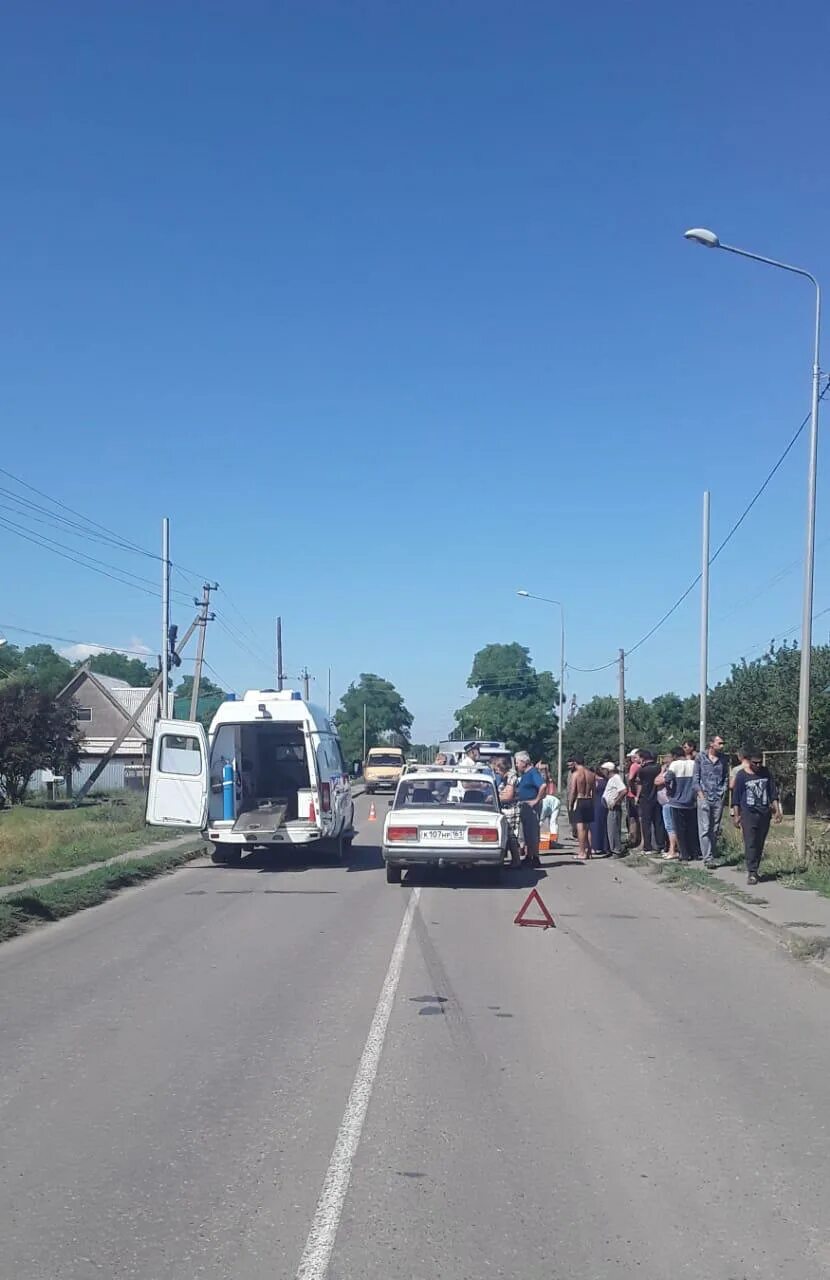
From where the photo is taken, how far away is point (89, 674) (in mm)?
74062

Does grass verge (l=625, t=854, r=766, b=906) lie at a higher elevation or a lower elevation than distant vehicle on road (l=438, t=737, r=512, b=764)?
lower

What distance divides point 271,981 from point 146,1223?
4886 mm

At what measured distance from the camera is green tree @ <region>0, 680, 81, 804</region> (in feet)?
144

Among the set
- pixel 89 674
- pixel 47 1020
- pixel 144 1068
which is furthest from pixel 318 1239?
pixel 89 674

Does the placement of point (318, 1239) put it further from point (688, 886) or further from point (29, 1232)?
point (688, 886)

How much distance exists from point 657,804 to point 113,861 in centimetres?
899

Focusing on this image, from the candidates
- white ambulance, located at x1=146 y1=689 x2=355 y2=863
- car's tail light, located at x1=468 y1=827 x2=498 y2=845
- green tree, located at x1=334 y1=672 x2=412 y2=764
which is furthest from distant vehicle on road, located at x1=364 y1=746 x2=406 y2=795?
green tree, located at x1=334 y1=672 x2=412 y2=764

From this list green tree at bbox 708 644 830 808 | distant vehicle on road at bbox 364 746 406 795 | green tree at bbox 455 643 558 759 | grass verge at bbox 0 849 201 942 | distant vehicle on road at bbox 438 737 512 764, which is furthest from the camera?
green tree at bbox 455 643 558 759

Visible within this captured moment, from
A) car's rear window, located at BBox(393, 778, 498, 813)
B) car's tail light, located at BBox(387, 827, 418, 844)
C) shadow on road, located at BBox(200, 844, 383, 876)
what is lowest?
shadow on road, located at BBox(200, 844, 383, 876)

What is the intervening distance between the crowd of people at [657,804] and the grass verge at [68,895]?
5.46 m

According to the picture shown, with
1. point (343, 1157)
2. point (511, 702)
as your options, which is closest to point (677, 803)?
point (343, 1157)

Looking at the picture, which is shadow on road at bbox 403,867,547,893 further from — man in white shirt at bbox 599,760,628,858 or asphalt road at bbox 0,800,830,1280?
asphalt road at bbox 0,800,830,1280

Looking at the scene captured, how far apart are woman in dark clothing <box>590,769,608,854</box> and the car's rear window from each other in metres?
4.22

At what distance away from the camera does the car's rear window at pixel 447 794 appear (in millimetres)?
16875
